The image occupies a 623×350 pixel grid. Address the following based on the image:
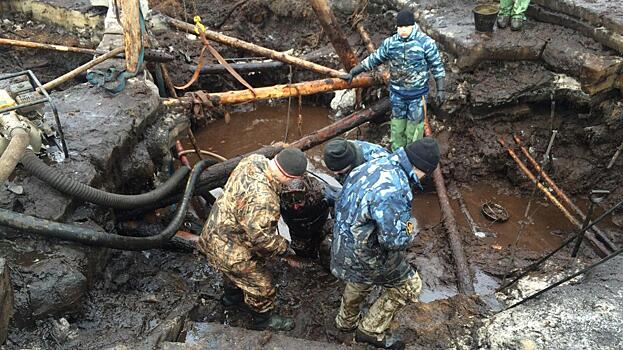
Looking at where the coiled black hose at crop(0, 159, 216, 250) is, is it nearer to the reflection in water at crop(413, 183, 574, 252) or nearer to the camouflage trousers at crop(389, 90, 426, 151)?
the reflection in water at crop(413, 183, 574, 252)

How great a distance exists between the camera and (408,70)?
6914 mm

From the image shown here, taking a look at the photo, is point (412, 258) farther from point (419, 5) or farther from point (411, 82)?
point (419, 5)

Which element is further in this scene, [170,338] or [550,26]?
[550,26]

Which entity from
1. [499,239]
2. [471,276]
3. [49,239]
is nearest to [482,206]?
[499,239]

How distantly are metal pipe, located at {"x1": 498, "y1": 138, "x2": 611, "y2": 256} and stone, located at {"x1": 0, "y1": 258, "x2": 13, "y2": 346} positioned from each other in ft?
18.5

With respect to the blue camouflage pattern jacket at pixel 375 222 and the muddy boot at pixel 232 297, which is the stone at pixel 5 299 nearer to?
the muddy boot at pixel 232 297

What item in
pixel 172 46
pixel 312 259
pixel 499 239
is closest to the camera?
pixel 312 259

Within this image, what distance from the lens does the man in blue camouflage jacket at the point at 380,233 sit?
12.3 ft

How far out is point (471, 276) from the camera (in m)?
5.74

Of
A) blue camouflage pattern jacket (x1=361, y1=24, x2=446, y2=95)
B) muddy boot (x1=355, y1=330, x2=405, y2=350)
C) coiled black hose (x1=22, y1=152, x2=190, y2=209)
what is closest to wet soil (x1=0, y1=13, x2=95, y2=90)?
coiled black hose (x1=22, y1=152, x2=190, y2=209)

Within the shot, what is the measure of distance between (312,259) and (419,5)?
221 inches

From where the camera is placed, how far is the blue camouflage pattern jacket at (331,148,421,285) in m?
3.74

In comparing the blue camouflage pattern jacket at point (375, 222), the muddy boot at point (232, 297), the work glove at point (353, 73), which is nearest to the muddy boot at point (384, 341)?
the blue camouflage pattern jacket at point (375, 222)

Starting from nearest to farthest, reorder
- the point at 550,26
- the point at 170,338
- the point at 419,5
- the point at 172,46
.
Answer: the point at 170,338, the point at 550,26, the point at 419,5, the point at 172,46
